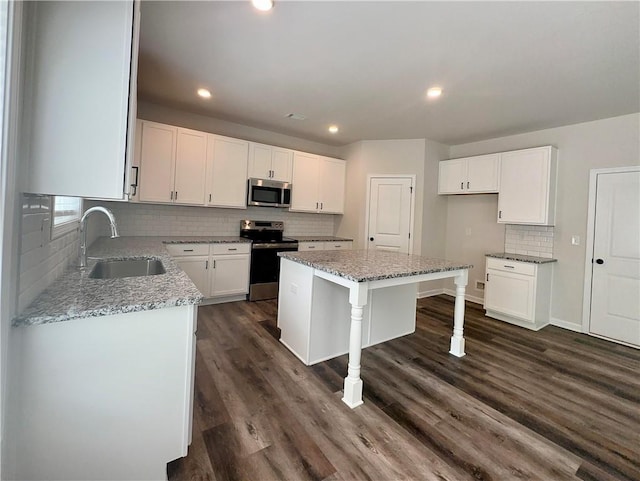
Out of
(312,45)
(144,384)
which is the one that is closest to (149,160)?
(312,45)

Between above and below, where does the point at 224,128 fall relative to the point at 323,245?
above

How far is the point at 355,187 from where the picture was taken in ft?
16.7

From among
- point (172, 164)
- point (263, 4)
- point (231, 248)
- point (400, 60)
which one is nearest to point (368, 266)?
point (400, 60)

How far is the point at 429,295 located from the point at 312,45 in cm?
406

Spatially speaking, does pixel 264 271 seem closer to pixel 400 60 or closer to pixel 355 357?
pixel 355 357

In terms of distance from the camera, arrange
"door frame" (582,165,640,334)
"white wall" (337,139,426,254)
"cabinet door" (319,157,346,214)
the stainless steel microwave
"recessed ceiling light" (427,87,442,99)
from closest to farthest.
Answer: "recessed ceiling light" (427,87,442,99)
"door frame" (582,165,640,334)
the stainless steel microwave
"white wall" (337,139,426,254)
"cabinet door" (319,157,346,214)

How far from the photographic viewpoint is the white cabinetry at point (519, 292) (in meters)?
3.58

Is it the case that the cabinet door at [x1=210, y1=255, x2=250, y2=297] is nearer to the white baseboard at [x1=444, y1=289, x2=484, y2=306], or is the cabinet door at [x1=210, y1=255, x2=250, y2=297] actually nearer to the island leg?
the island leg

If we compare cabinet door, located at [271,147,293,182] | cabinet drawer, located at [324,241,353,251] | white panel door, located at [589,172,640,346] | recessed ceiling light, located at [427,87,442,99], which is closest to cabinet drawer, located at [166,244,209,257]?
cabinet door, located at [271,147,293,182]

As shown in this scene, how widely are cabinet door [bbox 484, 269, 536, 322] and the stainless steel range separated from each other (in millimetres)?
2823

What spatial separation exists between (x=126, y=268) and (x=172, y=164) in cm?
187

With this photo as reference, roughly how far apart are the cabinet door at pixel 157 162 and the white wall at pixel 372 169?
9.41 feet

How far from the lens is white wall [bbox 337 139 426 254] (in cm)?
464

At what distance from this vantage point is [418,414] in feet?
6.27
